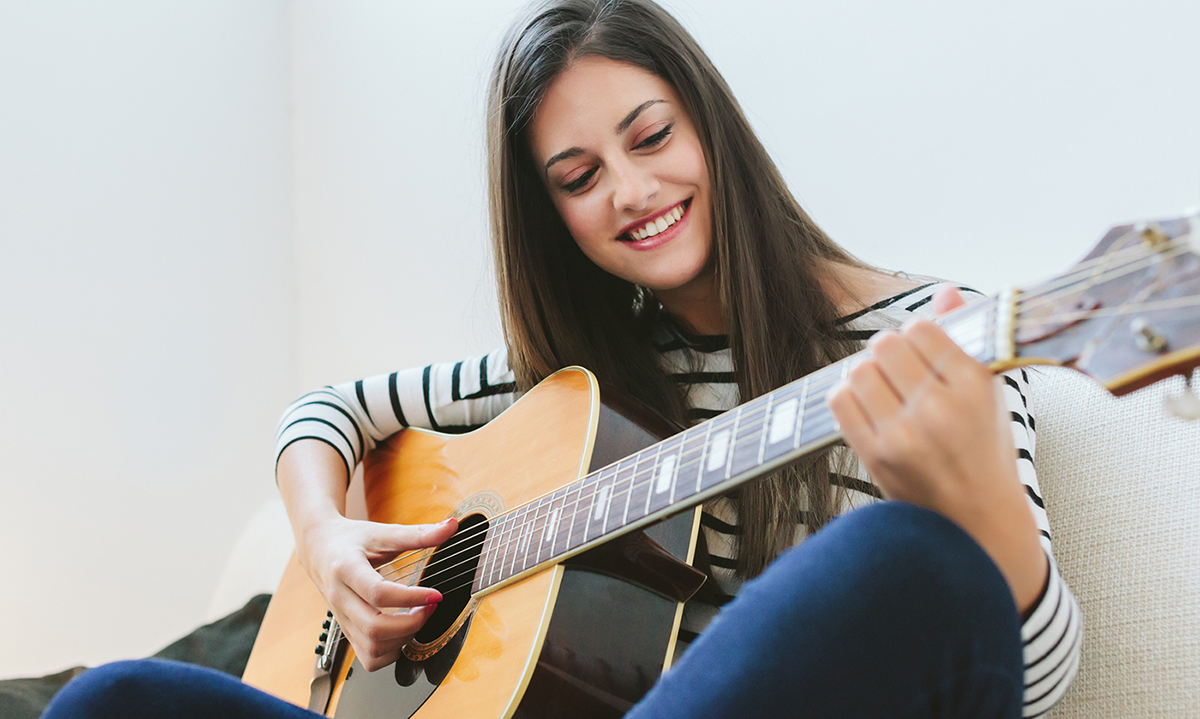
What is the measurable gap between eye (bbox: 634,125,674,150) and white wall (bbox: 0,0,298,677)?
3.92 ft

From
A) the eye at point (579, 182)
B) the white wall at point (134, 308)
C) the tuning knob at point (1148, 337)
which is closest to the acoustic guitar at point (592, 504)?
the tuning knob at point (1148, 337)

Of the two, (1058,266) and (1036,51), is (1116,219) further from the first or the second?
(1036,51)

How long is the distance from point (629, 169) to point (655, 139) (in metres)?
0.05

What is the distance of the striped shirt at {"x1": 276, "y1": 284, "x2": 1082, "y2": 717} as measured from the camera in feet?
1.87

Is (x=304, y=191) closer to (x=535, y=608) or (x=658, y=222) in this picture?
(x=658, y=222)

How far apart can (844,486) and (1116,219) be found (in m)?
0.50

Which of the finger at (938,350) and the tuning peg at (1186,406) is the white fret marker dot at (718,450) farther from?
the tuning peg at (1186,406)

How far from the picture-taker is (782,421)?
1.86 feet

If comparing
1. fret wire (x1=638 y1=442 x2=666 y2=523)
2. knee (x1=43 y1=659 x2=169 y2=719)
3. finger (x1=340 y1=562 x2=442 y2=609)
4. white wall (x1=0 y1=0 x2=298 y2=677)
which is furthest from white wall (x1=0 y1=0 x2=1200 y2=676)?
knee (x1=43 y1=659 x2=169 y2=719)

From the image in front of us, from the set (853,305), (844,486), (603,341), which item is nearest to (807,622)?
(844,486)

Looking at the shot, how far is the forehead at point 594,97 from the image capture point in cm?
95

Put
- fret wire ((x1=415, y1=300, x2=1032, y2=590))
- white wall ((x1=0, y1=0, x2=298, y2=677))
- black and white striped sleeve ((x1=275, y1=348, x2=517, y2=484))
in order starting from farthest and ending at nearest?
1. white wall ((x1=0, y1=0, x2=298, y2=677))
2. black and white striped sleeve ((x1=275, y1=348, x2=517, y2=484))
3. fret wire ((x1=415, y1=300, x2=1032, y2=590))

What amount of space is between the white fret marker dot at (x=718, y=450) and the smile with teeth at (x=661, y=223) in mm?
419

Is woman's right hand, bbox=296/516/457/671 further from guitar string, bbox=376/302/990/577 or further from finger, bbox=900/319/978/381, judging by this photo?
finger, bbox=900/319/978/381
